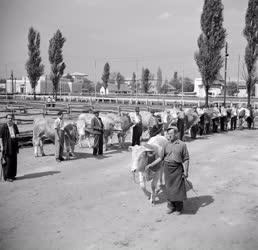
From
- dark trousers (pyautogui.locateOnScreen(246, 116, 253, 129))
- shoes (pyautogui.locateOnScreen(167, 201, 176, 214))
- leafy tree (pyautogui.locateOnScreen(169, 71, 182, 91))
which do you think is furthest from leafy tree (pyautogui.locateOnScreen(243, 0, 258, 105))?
leafy tree (pyautogui.locateOnScreen(169, 71, 182, 91))

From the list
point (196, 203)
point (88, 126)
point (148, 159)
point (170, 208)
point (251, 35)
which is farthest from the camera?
point (251, 35)

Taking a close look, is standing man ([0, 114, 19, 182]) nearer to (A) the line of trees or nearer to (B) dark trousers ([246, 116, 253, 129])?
(B) dark trousers ([246, 116, 253, 129])

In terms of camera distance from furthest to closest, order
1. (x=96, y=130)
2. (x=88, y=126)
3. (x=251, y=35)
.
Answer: (x=251, y=35)
(x=88, y=126)
(x=96, y=130)

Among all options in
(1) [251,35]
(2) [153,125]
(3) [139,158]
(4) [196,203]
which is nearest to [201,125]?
(2) [153,125]

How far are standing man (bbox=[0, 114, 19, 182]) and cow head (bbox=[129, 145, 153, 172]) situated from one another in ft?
11.6

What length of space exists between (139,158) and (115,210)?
1155mm

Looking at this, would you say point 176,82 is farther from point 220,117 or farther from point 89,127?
point 89,127

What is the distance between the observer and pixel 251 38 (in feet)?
104

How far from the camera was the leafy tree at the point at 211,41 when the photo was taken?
31.9 metres

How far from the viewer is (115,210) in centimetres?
720

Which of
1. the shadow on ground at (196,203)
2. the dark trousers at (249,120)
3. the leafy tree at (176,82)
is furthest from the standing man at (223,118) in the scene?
the leafy tree at (176,82)

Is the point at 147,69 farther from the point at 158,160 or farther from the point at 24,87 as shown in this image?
the point at 158,160

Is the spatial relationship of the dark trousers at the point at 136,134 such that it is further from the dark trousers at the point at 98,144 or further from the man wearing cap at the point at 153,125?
the dark trousers at the point at 98,144

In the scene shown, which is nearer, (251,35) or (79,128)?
(79,128)
